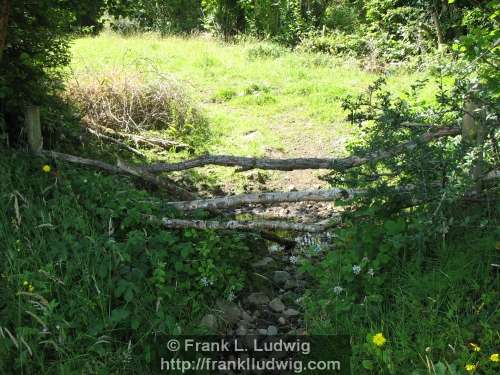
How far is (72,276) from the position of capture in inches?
127

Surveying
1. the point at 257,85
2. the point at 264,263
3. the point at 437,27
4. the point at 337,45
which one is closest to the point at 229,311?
the point at 264,263

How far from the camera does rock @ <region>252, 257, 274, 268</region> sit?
4192 mm

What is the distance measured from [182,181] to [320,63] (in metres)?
7.50

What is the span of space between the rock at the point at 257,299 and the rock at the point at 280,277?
0.22 m

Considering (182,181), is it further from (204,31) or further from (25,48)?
(204,31)

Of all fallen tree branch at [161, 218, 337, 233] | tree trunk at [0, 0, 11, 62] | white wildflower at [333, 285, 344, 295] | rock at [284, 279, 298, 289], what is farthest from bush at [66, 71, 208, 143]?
white wildflower at [333, 285, 344, 295]

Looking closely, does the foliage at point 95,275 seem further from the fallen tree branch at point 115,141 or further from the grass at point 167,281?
the fallen tree branch at point 115,141

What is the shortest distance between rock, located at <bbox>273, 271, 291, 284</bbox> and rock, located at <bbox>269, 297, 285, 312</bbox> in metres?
0.26

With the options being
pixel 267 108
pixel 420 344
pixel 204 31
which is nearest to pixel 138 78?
→ pixel 267 108

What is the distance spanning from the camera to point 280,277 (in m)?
4.09

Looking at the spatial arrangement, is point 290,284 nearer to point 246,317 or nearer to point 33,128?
point 246,317

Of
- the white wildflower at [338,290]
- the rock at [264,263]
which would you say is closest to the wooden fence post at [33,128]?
the rock at [264,263]

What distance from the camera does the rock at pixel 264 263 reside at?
4.19m

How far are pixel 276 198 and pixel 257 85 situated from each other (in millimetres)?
6449
